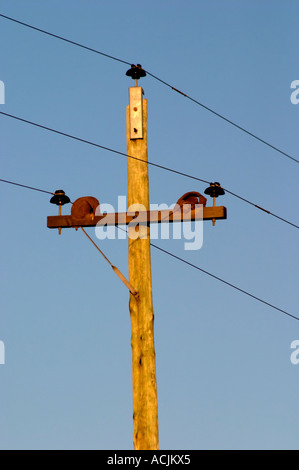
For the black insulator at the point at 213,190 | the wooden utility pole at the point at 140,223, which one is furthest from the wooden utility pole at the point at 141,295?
the black insulator at the point at 213,190

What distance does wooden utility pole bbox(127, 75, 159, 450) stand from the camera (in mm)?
13875

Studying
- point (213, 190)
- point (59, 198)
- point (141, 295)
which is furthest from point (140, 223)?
point (59, 198)

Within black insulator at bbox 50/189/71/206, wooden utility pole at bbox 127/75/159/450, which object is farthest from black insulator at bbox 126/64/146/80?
black insulator at bbox 50/189/71/206

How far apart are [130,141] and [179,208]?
1.23 meters

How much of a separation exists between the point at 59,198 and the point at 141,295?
6.53ft

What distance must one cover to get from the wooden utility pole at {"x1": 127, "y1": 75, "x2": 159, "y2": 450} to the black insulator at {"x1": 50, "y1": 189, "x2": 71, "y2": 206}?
99 cm

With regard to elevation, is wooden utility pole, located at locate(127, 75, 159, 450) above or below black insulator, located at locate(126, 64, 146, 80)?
below

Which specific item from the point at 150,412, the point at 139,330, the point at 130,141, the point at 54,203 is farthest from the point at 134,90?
the point at 150,412

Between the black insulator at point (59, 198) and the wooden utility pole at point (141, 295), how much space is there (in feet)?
3.24

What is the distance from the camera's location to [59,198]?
15391mm

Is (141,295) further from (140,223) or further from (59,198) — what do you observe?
(59,198)

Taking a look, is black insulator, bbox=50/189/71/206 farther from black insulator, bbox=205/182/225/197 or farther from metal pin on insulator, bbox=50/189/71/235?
black insulator, bbox=205/182/225/197
